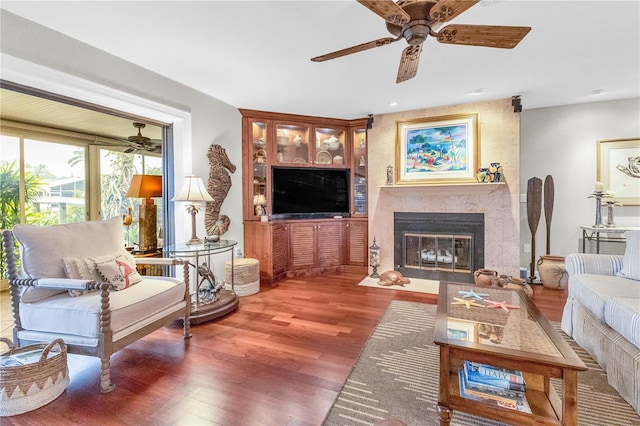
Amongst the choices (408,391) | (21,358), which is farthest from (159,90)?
(408,391)

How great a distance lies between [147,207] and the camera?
366cm

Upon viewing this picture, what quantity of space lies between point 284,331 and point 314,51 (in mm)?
2455

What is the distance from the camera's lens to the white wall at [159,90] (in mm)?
2068

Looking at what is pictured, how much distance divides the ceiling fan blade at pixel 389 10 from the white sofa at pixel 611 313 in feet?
6.77

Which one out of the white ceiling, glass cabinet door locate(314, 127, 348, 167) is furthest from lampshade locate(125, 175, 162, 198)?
glass cabinet door locate(314, 127, 348, 167)

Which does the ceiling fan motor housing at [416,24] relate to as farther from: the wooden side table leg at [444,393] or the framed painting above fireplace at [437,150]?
the framed painting above fireplace at [437,150]

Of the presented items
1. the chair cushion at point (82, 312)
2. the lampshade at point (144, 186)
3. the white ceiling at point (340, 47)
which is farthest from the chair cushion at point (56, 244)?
the white ceiling at point (340, 47)

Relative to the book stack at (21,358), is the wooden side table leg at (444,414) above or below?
→ below

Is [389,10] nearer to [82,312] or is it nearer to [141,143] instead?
[82,312]

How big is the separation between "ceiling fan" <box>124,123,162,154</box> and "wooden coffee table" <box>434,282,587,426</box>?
4.12m

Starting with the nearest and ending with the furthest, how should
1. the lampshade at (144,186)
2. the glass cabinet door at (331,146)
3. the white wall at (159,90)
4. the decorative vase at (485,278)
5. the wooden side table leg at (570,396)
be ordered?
the wooden side table leg at (570,396), the white wall at (159,90), the decorative vase at (485,278), the lampshade at (144,186), the glass cabinet door at (331,146)

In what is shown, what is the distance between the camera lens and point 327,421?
1.55m

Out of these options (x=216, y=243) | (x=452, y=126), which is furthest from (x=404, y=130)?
(x=216, y=243)

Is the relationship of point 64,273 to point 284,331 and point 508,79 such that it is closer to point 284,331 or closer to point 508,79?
point 284,331
